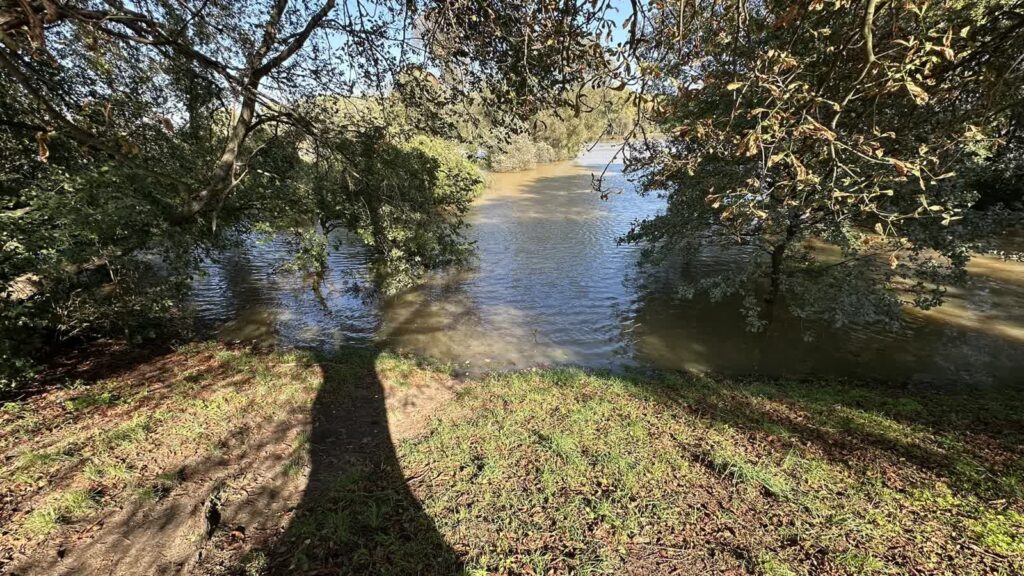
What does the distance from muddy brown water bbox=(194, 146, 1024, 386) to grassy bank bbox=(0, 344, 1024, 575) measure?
9.17 feet

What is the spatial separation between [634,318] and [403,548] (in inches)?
357

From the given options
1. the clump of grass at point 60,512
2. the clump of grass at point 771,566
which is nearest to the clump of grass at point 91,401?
the clump of grass at point 60,512

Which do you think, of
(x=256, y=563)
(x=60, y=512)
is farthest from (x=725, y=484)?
(x=60, y=512)

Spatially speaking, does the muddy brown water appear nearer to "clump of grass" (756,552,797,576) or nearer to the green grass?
the green grass

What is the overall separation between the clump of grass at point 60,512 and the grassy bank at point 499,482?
0.05ft

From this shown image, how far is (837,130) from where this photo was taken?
3668mm

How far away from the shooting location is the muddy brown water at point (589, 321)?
894 cm

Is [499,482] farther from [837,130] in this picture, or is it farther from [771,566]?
[837,130]

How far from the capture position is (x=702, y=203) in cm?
892

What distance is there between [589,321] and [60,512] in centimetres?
972

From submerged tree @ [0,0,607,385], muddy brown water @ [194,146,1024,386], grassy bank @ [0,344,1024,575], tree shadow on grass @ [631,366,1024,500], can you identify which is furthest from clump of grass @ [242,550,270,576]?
muddy brown water @ [194,146,1024,386]

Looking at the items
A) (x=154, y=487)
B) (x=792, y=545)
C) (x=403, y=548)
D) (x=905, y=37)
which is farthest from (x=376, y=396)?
(x=905, y=37)

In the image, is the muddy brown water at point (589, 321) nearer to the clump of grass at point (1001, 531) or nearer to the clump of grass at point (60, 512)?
the clump of grass at point (60, 512)

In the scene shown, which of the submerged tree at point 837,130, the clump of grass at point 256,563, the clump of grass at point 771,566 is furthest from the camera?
the clump of grass at point 256,563
